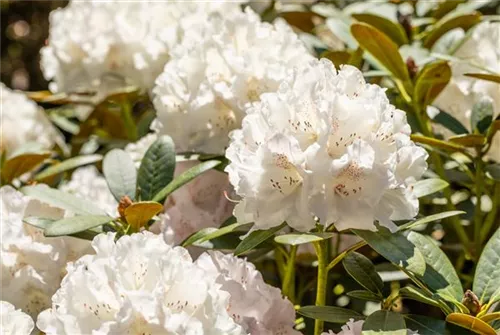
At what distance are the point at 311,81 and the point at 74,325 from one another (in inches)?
14.9

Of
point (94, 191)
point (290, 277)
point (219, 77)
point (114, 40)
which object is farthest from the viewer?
point (114, 40)

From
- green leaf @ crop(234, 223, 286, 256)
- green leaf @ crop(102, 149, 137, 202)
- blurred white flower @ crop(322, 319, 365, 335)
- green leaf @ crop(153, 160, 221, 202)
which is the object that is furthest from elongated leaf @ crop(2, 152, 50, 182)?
blurred white flower @ crop(322, 319, 365, 335)

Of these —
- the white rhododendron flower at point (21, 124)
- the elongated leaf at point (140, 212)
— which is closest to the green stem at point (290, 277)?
the elongated leaf at point (140, 212)

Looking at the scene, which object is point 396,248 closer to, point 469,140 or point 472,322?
point 472,322

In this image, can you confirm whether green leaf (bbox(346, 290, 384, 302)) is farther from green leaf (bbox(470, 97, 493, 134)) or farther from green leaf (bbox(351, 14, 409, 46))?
green leaf (bbox(351, 14, 409, 46))

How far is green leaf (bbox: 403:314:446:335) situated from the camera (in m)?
1.06

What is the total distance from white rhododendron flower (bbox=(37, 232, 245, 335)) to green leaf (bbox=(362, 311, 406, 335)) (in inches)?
5.7

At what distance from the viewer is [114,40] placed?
69.1 inches

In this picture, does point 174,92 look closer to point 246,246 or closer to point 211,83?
point 211,83

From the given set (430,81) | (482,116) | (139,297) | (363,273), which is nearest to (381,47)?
(430,81)

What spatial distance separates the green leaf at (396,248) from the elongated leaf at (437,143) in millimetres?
217

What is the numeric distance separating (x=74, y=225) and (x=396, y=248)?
1.31ft

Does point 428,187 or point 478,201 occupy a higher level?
point 428,187

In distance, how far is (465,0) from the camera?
1819 mm
